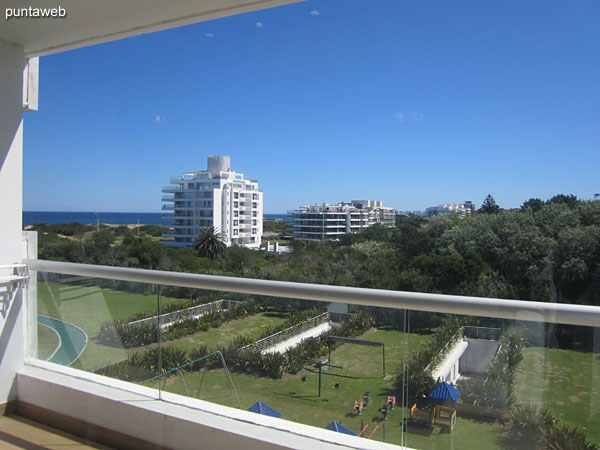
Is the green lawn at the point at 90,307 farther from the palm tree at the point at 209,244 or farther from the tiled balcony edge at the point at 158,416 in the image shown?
the palm tree at the point at 209,244

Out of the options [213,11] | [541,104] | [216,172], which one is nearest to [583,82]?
[541,104]

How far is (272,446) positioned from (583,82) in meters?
20.1

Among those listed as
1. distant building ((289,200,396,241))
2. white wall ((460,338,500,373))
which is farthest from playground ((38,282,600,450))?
distant building ((289,200,396,241))

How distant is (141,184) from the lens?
Answer: 1692 cm

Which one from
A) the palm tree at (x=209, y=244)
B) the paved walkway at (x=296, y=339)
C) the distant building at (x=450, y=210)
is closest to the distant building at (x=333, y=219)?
the distant building at (x=450, y=210)

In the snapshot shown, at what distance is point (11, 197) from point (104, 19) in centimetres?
114

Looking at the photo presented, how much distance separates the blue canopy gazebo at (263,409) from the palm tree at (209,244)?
8204 millimetres

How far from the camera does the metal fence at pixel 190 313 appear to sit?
6.04 ft

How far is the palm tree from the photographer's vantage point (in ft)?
32.3

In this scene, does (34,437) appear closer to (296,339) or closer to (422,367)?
(296,339)

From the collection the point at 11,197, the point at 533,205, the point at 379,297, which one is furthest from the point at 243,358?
the point at 533,205

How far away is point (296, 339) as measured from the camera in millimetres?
1685

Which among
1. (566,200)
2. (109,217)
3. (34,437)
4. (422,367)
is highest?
(566,200)

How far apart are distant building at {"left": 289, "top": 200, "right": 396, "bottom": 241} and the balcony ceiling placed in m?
9.64
